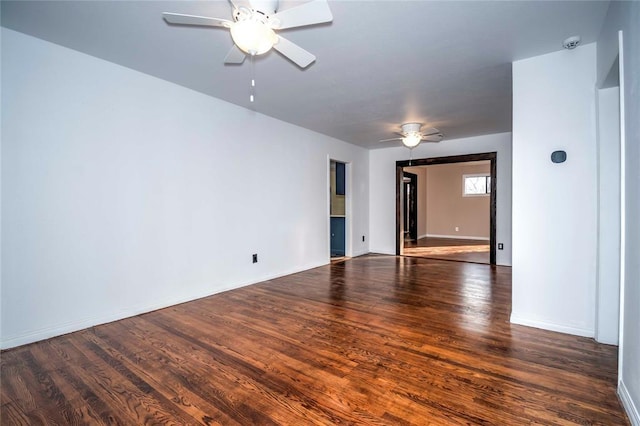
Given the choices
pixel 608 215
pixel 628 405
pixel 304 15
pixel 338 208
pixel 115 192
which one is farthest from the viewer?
pixel 338 208

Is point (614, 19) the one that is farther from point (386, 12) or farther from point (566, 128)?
point (386, 12)

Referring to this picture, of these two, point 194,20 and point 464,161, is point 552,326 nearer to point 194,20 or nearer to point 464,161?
point 194,20

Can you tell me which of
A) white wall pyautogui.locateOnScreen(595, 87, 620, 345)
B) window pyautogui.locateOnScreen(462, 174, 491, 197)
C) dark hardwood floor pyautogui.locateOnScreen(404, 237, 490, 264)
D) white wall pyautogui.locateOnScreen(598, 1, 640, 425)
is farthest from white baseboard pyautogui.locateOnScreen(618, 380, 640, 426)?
window pyautogui.locateOnScreen(462, 174, 491, 197)

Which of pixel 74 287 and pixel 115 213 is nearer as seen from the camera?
pixel 74 287

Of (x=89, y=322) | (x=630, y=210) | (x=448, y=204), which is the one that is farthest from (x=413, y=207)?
(x=89, y=322)

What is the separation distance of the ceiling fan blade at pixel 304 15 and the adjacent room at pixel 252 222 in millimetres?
13

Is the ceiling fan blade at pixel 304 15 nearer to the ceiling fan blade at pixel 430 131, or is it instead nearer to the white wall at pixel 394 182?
the ceiling fan blade at pixel 430 131

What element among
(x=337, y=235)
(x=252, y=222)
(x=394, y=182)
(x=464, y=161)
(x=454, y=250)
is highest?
(x=464, y=161)

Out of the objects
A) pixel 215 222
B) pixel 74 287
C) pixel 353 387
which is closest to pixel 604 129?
pixel 353 387

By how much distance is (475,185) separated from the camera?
917 centimetres

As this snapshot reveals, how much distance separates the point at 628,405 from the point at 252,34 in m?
2.89

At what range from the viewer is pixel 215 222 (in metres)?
3.77

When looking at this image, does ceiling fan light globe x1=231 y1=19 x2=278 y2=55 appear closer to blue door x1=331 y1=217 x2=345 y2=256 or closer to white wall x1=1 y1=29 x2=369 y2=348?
white wall x1=1 y1=29 x2=369 y2=348

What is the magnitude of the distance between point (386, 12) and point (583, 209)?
89.1 inches
